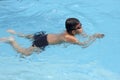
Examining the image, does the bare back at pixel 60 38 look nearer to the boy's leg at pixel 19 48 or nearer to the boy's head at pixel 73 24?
the boy's head at pixel 73 24

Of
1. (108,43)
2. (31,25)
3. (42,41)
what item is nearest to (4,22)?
(31,25)

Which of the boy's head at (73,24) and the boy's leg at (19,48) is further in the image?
the boy's leg at (19,48)

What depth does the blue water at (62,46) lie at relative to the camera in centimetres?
645

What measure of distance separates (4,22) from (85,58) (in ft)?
8.51

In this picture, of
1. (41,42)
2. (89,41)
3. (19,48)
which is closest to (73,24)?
(89,41)

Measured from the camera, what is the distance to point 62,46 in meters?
7.03

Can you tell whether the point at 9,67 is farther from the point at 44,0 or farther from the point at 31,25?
the point at 44,0

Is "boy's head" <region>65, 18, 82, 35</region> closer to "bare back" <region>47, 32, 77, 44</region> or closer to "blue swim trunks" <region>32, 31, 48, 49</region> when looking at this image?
"bare back" <region>47, 32, 77, 44</region>

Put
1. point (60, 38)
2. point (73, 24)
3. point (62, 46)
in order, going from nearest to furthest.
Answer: point (73, 24) < point (60, 38) < point (62, 46)

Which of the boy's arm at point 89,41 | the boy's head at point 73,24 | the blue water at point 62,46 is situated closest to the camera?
the boy's head at point 73,24

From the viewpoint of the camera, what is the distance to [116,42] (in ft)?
23.8

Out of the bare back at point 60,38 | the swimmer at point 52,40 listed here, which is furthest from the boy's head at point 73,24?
the bare back at point 60,38

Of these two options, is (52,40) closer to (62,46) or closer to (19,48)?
(62,46)

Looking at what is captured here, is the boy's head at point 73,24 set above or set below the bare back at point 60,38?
above
